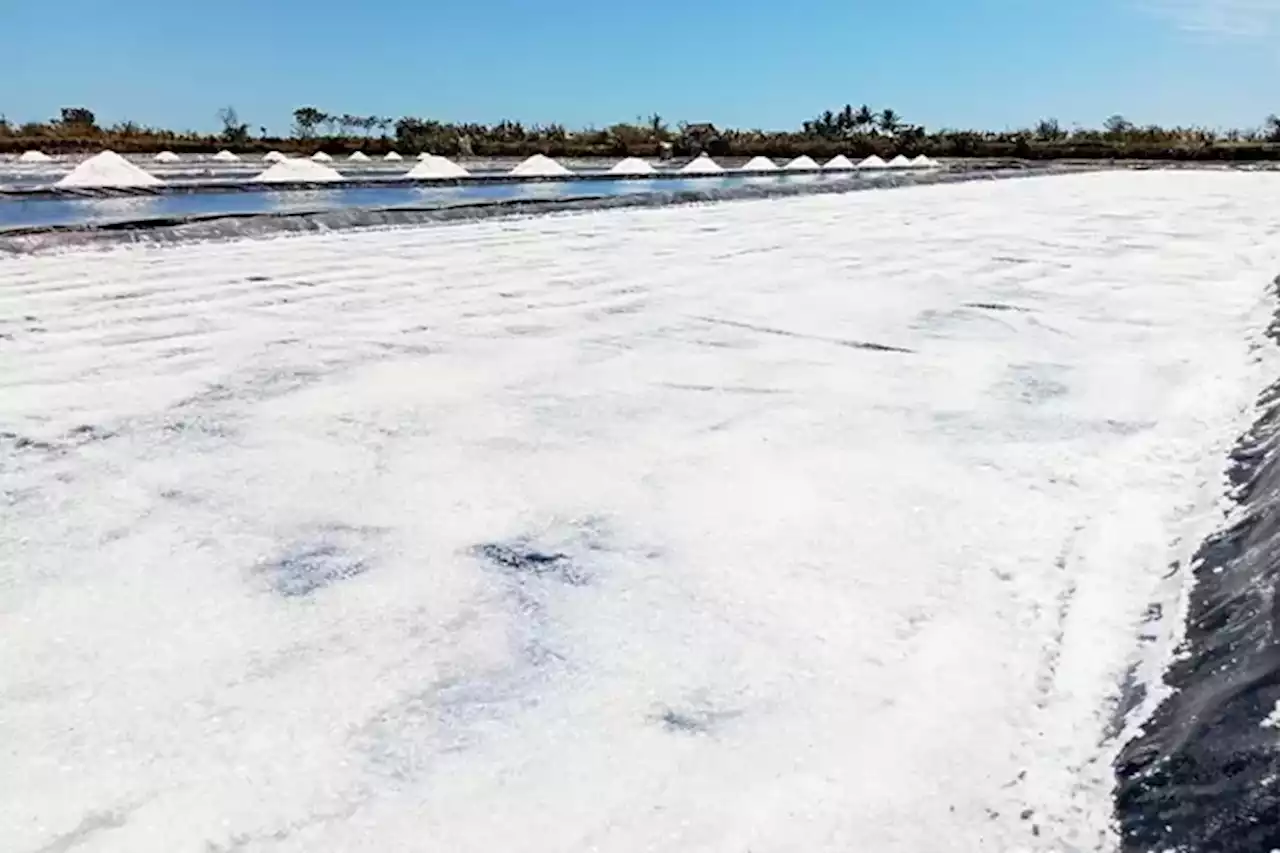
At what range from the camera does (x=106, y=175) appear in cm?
723

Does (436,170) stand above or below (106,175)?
above

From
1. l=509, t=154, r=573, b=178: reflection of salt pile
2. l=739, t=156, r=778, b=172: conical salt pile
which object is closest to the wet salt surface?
l=509, t=154, r=573, b=178: reflection of salt pile

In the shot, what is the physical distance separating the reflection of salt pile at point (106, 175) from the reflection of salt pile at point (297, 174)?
36.8 inches

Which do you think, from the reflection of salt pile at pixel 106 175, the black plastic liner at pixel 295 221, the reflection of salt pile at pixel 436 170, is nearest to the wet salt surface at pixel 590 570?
the black plastic liner at pixel 295 221

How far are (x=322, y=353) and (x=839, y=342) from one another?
114cm

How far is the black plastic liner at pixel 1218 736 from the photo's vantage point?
0.62 meters

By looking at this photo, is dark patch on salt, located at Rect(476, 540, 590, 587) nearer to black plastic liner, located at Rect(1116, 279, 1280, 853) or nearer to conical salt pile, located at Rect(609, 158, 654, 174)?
black plastic liner, located at Rect(1116, 279, 1280, 853)

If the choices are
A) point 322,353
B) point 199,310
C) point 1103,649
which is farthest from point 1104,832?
point 199,310

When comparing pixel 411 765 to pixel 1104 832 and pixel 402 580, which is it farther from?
pixel 1104 832

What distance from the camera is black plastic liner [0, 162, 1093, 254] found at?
3701 mm

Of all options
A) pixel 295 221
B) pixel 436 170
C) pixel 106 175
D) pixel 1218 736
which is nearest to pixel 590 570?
pixel 1218 736

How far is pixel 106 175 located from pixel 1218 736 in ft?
26.7

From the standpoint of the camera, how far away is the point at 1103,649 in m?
0.93

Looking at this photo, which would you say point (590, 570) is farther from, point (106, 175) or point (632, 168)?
point (632, 168)
